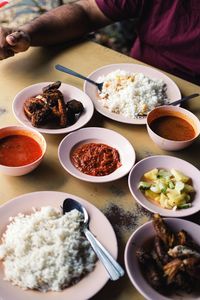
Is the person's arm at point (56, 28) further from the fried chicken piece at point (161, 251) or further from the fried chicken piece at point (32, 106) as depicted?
the fried chicken piece at point (161, 251)

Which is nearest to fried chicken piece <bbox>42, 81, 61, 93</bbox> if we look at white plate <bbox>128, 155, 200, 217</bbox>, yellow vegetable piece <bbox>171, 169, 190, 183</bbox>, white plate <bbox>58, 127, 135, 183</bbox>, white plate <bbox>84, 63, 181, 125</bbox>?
white plate <bbox>84, 63, 181, 125</bbox>

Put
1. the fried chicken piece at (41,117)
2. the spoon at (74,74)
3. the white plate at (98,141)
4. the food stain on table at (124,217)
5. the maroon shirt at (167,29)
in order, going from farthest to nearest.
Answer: the maroon shirt at (167,29) < the spoon at (74,74) < the fried chicken piece at (41,117) < the white plate at (98,141) < the food stain on table at (124,217)

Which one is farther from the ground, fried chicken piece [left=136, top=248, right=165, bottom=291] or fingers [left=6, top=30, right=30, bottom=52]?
fingers [left=6, top=30, right=30, bottom=52]

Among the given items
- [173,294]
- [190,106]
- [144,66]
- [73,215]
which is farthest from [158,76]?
[173,294]

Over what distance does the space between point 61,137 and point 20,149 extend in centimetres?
21

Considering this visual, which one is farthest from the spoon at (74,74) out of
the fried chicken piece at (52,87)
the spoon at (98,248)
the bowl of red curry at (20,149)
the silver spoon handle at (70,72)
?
the spoon at (98,248)

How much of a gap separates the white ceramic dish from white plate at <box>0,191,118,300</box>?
0.05 meters

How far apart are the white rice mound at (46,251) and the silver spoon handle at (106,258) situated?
0.02 m

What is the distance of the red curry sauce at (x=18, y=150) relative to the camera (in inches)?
53.1

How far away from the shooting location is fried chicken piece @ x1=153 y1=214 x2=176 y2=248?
44.2 inches

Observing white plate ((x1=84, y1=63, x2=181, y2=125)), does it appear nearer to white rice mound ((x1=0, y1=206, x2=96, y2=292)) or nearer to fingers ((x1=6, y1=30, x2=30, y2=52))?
fingers ((x1=6, y1=30, x2=30, y2=52))

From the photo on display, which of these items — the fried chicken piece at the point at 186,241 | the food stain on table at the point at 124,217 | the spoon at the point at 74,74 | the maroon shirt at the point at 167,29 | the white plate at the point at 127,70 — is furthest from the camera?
the maroon shirt at the point at 167,29

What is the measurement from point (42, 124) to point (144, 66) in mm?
698

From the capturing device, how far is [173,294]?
106cm
